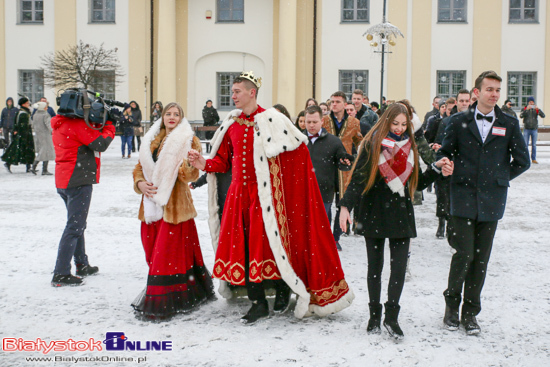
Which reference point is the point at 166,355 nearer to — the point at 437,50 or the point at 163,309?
the point at 163,309

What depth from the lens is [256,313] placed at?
4.84 meters

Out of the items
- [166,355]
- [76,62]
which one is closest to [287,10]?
[76,62]

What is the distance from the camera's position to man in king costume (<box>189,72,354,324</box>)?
15.8ft

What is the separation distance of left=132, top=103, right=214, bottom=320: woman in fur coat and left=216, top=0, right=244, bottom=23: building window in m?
23.7

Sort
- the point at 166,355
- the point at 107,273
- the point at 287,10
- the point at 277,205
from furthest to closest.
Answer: the point at 287,10 → the point at 107,273 → the point at 277,205 → the point at 166,355

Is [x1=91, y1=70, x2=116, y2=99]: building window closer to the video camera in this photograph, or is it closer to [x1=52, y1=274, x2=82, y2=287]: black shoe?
the video camera

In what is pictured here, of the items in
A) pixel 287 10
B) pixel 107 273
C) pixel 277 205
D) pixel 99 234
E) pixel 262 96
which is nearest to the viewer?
pixel 277 205

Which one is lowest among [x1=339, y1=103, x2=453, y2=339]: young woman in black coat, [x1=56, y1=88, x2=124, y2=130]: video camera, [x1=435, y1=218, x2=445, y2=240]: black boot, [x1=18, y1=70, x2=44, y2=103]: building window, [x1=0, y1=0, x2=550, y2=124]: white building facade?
[x1=435, y1=218, x2=445, y2=240]: black boot

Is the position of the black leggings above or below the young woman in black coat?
below

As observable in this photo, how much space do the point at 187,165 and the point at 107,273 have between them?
1873 mm

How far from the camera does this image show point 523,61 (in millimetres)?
27297

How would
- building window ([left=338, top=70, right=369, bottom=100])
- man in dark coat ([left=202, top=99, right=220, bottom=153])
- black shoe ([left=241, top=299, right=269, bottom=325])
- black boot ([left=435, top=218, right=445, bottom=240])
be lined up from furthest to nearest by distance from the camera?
building window ([left=338, top=70, right=369, bottom=100]), man in dark coat ([left=202, top=99, right=220, bottom=153]), black boot ([left=435, top=218, right=445, bottom=240]), black shoe ([left=241, top=299, right=269, bottom=325])

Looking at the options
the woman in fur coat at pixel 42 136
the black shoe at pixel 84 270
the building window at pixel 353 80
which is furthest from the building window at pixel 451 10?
the black shoe at pixel 84 270

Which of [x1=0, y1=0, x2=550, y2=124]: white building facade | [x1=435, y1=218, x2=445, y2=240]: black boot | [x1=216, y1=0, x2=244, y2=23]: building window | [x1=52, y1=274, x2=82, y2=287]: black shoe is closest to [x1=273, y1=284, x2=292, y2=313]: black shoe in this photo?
[x1=52, y1=274, x2=82, y2=287]: black shoe
